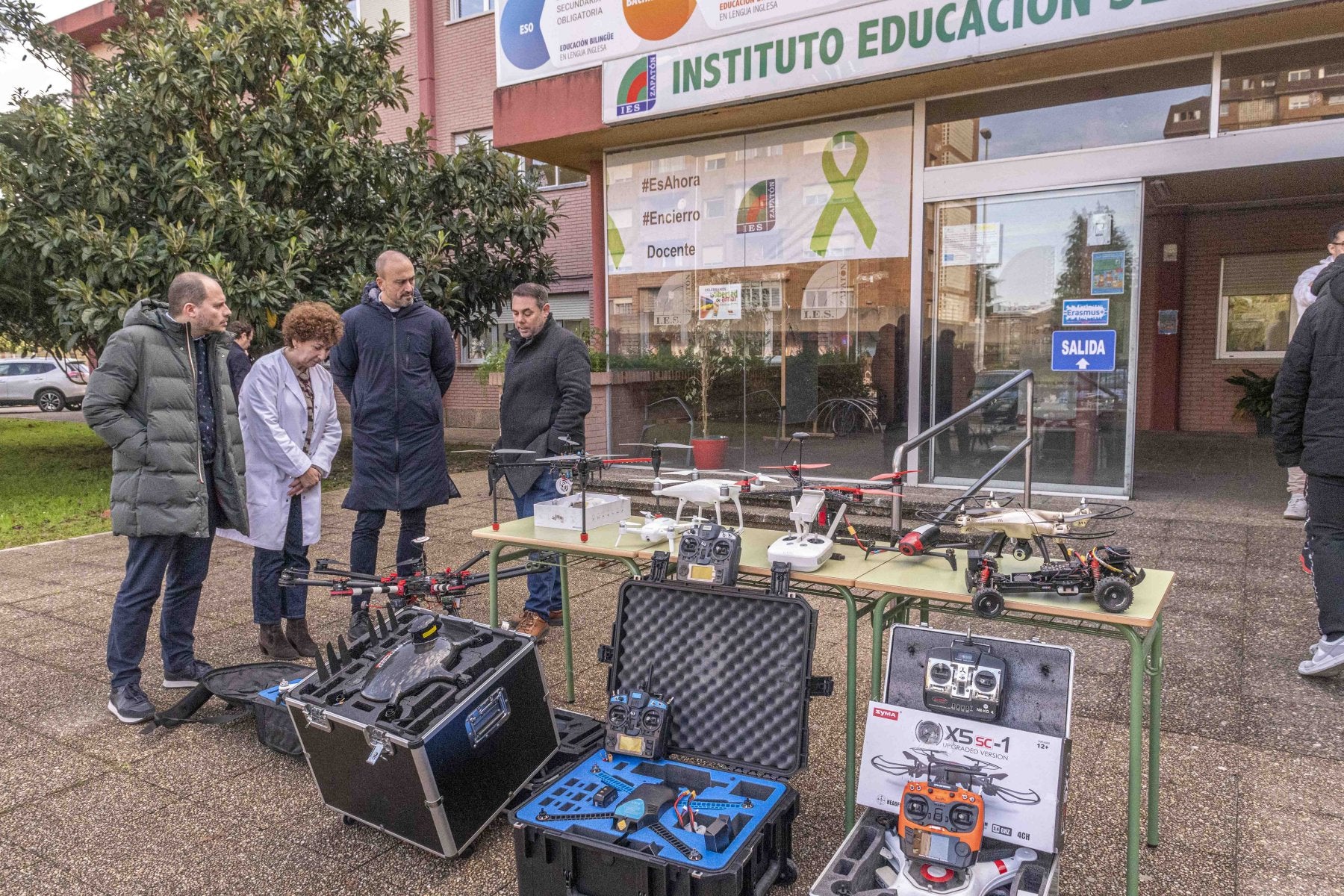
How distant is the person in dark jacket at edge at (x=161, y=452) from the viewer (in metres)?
3.67

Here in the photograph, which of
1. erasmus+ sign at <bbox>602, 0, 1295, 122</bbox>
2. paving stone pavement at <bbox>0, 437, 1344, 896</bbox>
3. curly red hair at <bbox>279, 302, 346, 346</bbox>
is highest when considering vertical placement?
erasmus+ sign at <bbox>602, 0, 1295, 122</bbox>

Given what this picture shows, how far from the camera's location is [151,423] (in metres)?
3.74

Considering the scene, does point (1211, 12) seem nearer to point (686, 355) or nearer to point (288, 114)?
point (686, 355)

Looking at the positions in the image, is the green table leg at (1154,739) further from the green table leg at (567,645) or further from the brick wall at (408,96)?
the brick wall at (408,96)

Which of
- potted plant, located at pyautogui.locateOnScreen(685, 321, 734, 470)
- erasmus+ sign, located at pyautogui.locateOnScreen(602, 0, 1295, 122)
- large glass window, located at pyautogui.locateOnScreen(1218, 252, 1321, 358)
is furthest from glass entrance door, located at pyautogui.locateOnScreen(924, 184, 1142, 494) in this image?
large glass window, located at pyautogui.locateOnScreen(1218, 252, 1321, 358)

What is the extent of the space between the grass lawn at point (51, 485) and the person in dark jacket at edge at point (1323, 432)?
29.6 ft

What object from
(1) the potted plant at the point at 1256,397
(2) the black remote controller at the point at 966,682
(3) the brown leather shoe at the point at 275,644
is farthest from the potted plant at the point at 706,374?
(1) the potted plant at the point at 1256,397

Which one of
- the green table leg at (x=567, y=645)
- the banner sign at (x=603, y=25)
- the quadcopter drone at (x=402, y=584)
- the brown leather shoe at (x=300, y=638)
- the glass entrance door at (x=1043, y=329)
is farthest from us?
the banner sign at (x=603, y=25)

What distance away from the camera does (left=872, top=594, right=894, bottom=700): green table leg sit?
2795mm

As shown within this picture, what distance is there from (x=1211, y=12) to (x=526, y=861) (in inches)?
252

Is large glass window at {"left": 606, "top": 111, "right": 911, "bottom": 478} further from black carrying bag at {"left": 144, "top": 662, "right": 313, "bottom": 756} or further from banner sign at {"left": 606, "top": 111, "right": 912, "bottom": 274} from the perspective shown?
black carrying bag at {"left": 144, "top": 662, "right": 313, "bottom": 756}

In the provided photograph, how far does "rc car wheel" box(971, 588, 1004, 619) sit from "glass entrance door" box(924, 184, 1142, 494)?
4939 millimetres

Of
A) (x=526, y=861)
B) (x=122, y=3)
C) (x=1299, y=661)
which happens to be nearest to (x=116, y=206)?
(x=122, y=3)

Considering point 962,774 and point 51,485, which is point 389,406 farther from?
point 51,485
